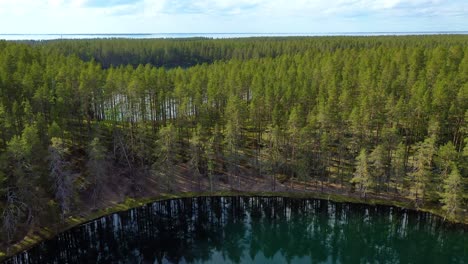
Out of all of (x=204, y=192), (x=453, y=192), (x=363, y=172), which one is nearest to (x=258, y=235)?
(x=204, y=192)

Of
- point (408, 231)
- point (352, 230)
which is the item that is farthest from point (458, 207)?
point (352, 230)

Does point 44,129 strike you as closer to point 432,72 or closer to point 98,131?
point 98,131

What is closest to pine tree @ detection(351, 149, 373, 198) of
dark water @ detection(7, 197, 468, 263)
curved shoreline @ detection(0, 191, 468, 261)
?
curved shoreline @ detection(0, 191, 468, 261)

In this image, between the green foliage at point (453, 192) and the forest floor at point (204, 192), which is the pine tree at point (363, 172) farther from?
the green foliage at point (453, 192)

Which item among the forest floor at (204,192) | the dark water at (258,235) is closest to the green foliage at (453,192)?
the dark water at (258,235)

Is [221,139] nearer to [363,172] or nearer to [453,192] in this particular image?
[363,172]

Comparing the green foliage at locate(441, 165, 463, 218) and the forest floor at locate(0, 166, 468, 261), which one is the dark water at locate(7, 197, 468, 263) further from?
the green foliage at locate(441, 165, 463, 218)

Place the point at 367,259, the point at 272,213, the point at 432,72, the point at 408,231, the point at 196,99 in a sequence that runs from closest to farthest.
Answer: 1. the point at 367,259
2. the point at 408,231
3. the point at 272,213
4. the point at 196,99
5. the point at 432,72
